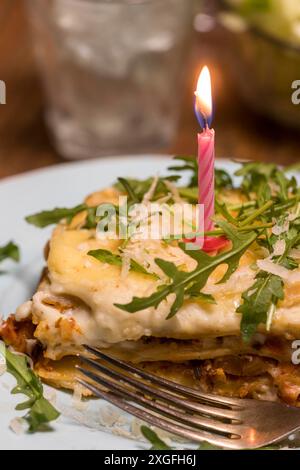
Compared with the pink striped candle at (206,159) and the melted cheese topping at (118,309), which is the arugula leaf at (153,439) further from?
the pink striped candle at (206,159)

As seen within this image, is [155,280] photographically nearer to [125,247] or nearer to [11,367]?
[125,247]

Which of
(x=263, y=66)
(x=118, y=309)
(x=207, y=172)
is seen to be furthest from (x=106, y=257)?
(x=263, y=66)

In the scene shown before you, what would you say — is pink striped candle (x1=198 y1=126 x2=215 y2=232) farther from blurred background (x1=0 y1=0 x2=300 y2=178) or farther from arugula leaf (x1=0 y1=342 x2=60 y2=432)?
blurred background (x1=0 y1=0 x2=300 y2=178)

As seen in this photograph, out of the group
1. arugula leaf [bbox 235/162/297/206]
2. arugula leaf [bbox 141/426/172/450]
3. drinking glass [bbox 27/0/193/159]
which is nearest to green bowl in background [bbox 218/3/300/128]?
drinking glass [bbox 27/0/193/159]

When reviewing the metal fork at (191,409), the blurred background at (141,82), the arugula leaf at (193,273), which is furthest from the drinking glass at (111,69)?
the metal fork at (191,409)

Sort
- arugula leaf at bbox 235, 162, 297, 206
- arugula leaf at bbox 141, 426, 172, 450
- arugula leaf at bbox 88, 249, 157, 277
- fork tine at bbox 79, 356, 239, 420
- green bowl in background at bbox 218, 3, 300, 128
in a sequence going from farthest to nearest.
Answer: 1. green bowl in background at bbox 218, 3, 300, 128
2. arugula leaf at bbox 235, 162, 297, 206
3. arugula leaf at bbox 88, 249, 157, 277
4. fork tine at bbox 79, 356, 239, 420
5. arugula leaf at bbox 141, 426, 172, 450
